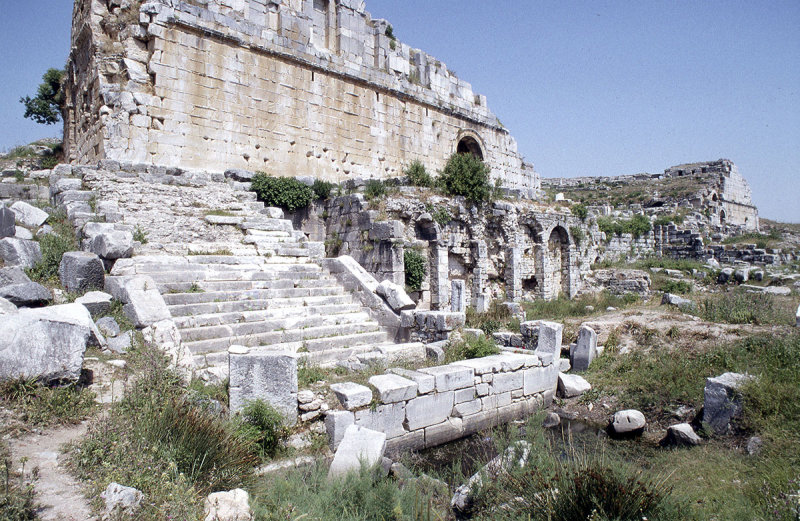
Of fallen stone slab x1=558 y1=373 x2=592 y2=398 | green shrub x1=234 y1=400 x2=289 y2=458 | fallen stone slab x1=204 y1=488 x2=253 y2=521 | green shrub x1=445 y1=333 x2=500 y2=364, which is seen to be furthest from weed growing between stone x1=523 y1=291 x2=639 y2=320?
fallen stone slab x1=204 y1=488 x2=253 y2=521

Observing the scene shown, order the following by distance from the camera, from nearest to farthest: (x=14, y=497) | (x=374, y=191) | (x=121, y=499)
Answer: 1. (x=14, y=497)
2. (x=121, y=499)
3. (x=374, y=191)

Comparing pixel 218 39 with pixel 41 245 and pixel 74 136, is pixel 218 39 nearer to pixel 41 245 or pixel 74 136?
pixel 74 136

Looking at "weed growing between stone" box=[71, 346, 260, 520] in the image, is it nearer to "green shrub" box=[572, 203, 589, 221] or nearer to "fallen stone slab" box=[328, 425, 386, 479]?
"fallen stone slab" box=[328, 425, 386, 479]

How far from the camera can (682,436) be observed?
645 centimetres

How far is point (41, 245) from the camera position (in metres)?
8.21

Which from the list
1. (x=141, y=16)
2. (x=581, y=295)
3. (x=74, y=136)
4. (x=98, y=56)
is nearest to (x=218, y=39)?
(x=141, y=16)

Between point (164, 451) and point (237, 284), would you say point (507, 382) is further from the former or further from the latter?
point (164, 451)

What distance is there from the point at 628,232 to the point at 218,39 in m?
20.2

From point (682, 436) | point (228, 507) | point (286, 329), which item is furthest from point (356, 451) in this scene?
point (682, 436)

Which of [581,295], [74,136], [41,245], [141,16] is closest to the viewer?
[41,245]

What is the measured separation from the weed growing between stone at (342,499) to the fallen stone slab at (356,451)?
13cm

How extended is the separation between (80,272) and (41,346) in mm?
3002

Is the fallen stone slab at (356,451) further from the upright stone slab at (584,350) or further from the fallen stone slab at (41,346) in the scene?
the upright stone slab at (584,350)

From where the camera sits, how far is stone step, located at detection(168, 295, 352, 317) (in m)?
7.71
